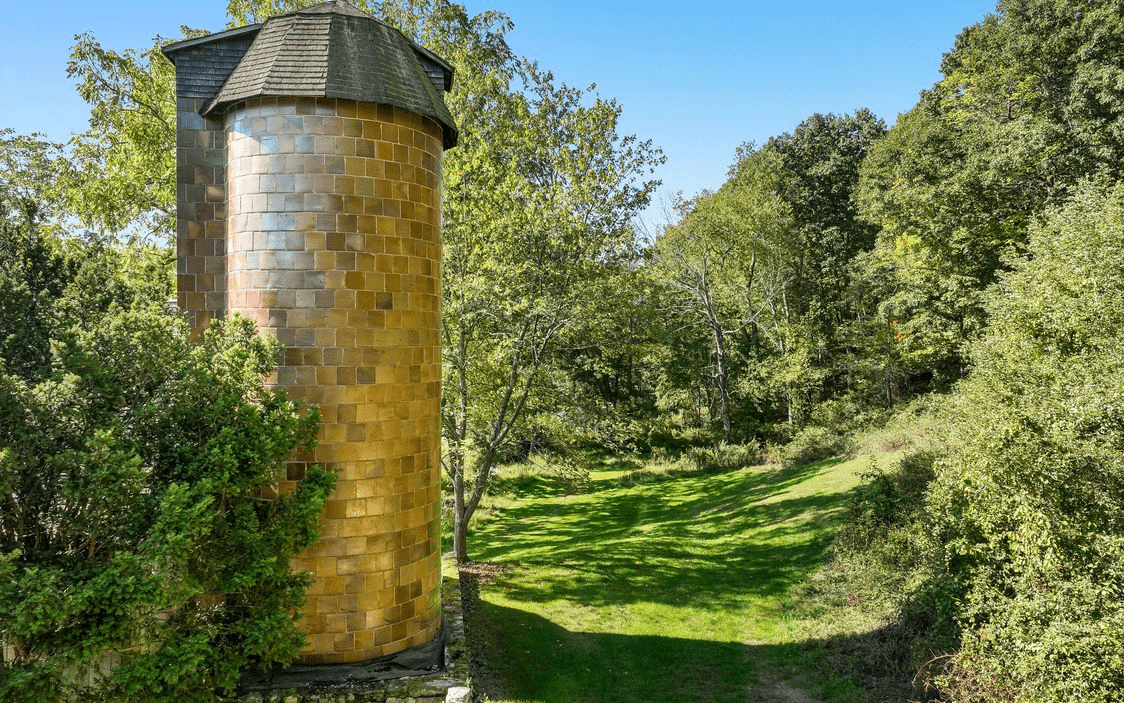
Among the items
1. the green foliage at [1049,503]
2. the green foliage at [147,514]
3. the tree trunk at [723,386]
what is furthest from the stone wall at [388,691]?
the tree trunk at [723,386]

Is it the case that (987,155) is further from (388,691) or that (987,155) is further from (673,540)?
(388,691)

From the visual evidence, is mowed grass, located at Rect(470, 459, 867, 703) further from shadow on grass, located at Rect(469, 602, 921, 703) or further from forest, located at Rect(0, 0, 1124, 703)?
forest, located at Rect(0, 0, 1124, 703)

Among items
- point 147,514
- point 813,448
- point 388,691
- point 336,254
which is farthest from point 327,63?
point 813,448

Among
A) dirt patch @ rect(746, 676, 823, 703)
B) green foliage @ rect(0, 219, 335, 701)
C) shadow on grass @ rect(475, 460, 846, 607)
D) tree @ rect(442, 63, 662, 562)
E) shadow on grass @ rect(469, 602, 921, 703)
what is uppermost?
tree @ rect(442, 63, 662, 562)

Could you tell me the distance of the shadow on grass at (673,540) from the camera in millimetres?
15328

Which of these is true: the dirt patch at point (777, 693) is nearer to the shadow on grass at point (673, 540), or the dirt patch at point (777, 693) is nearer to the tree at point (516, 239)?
the shadow on grass at point (673, 540)

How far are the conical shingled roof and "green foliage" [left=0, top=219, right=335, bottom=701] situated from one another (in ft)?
9.16

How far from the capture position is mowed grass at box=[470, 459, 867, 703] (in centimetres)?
1117

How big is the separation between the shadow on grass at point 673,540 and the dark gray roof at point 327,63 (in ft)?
36.6

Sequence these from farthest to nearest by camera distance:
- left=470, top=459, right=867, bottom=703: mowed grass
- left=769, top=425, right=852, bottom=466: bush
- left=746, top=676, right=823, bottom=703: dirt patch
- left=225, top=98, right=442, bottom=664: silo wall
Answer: left=769, top=425, right=852, bottom=466: bush
left=470, top=459, right=867, bottom=703: mowed grass
left=746, top=676, right=823, bottom=703: dirt patch
left=225, top=98, right=442, bottom=664: silo wall

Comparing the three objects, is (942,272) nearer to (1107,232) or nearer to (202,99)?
(1107,232)

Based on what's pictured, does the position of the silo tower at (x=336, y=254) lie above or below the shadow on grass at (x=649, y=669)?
above

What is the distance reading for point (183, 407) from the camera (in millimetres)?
5789

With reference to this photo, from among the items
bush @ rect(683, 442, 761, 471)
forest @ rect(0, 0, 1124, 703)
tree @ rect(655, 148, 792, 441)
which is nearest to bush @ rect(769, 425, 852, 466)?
forest @ rect(0, 0, 1124, 703)
